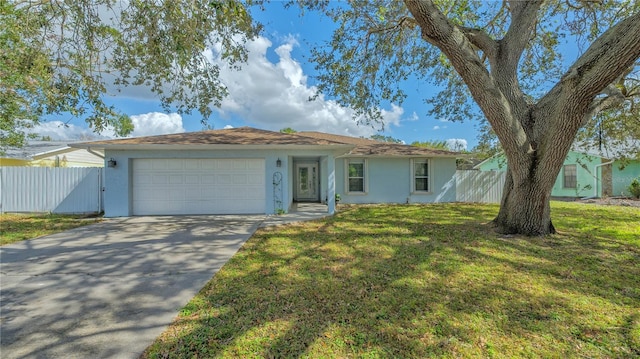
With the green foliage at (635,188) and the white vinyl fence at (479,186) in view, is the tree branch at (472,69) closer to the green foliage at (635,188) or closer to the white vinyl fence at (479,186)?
the white vinyl fence at (479,186)

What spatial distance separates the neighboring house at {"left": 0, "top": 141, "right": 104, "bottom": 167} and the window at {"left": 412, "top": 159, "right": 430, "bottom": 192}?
51.6ft

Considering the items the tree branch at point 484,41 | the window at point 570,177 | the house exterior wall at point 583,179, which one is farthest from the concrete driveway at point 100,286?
the window at point 570,177

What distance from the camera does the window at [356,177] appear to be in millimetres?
12742

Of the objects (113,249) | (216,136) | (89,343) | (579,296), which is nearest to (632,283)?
(579,296)

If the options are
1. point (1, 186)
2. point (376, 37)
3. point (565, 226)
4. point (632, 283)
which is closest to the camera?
point (632, 283)

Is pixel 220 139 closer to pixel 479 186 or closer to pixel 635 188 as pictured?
pixel 479 186

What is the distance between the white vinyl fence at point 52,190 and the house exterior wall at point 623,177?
25.9 metres

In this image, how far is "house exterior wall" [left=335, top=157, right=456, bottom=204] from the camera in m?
12.7

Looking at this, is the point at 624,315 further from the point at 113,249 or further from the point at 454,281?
the point at 113,249

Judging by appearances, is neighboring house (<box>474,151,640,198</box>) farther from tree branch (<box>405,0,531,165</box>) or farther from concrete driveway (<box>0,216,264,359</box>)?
concrete driveway (<box>0,216,264,359</box>)

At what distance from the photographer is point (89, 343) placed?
7.82 feet

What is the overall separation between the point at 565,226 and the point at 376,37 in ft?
25.3

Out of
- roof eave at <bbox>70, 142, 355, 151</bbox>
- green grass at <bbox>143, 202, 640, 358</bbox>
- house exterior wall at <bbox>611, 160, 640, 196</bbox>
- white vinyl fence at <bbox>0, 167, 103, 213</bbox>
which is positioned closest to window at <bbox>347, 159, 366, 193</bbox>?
roof eave at <bbox>70, 142, 355, 151</bbox>

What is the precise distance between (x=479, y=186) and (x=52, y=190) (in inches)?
723
